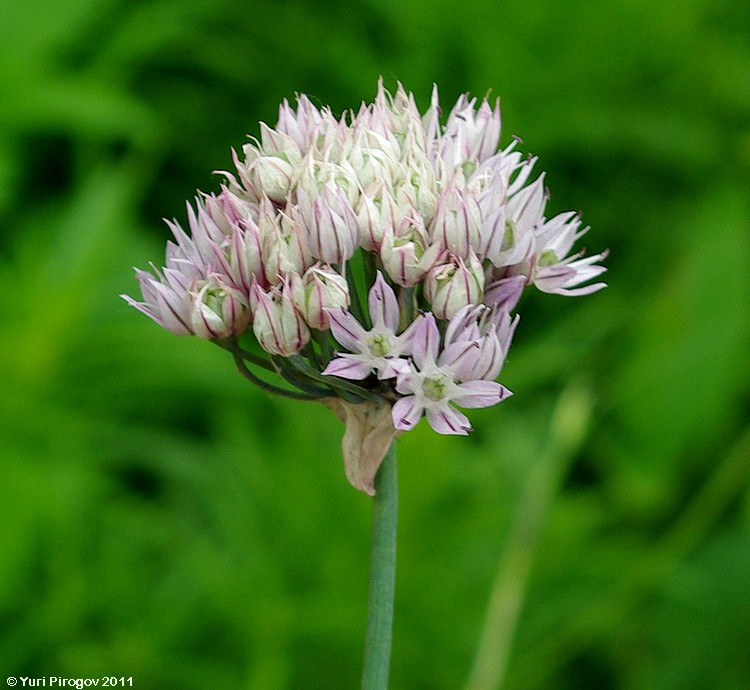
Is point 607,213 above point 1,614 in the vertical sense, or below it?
above

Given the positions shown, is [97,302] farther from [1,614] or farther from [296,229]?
[296,229]

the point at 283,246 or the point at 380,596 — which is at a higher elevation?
the point at 283,246

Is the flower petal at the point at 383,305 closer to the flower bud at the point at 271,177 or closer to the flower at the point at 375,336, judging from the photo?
the flower at the point at 375,336

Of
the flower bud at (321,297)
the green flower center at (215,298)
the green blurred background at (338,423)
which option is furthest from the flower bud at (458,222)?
the green blurred background at (338,423)

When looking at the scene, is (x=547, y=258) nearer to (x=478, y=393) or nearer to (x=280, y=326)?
(x=478, y=393)

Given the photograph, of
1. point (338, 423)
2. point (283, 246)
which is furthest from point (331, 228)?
point (338, 423)

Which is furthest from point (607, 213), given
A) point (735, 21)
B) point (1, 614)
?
point (1, 614)
